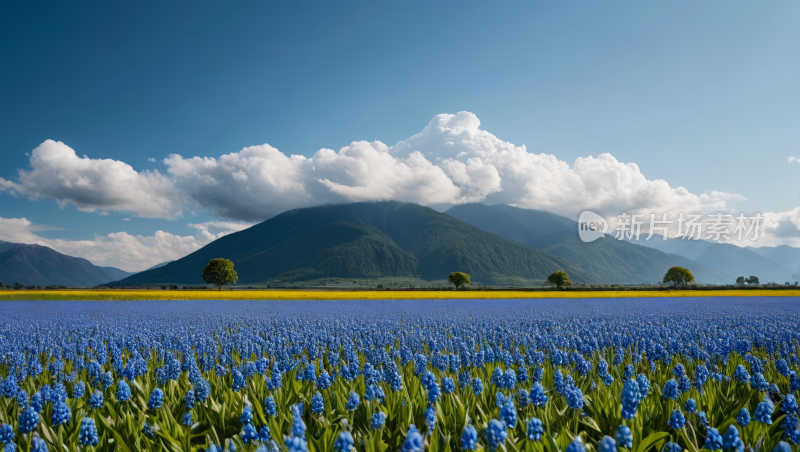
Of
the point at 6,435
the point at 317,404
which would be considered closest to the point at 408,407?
the point at 317,404

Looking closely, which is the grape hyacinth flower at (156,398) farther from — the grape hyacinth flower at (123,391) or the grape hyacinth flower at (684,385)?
the grape hyacinth flower at (684,385)

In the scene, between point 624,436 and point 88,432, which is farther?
point 88,432

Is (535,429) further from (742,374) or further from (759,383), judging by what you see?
(742,374)

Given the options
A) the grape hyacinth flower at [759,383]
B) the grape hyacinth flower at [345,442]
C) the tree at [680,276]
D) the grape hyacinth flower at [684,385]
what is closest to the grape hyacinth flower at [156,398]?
the grape hyacinth flower at [345,442]

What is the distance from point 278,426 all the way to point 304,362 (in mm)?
4450

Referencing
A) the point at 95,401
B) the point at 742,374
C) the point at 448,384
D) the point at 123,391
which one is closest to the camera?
the point at 95,401

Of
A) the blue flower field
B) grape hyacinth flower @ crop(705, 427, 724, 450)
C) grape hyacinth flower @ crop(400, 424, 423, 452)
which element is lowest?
the blue flower field

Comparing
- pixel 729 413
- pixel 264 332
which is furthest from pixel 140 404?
pixel 264 332

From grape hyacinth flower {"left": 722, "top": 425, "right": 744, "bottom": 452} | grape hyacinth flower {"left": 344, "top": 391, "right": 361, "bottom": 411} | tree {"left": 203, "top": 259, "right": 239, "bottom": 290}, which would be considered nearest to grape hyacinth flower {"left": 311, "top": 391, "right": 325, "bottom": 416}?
grape hyacinth flower {"left": 344, "top": 391, "right": 361, "bottom": 411}

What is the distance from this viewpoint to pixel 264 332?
13609 millimetres

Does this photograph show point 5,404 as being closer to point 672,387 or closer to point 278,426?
point 278,426

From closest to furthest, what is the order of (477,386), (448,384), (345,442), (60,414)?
(345,442) → (60,414) → (448,384) → (477,386)

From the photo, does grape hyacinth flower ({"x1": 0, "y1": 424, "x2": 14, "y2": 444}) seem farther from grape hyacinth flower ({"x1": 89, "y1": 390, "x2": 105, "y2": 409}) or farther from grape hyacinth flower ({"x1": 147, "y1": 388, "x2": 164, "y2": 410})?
grape hyacinth flower ({"x1": 147, "y1": 388, "x2": 164, "y2": 410})

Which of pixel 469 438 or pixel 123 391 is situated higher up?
pixel 469 438
